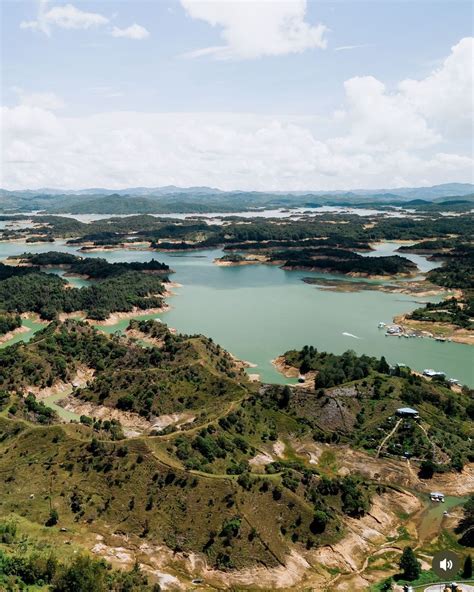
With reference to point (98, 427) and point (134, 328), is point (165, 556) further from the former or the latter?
point (134, 328)

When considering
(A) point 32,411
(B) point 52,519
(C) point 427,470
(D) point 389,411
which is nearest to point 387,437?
(D) point 389,411

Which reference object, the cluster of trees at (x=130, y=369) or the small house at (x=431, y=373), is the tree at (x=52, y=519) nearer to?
the cluster of trees at (x=130, y=369)

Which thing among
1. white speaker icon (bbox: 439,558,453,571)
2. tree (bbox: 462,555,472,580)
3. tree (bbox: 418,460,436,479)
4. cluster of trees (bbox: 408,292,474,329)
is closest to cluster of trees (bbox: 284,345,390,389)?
tree (bbox: 418,460,436,479)

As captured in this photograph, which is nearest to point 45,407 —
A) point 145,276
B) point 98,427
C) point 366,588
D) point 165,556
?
point 98,427

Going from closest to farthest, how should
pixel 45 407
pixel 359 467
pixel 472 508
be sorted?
1. pixel 472 508
2. pixel 359 467
3. pixel 45 407

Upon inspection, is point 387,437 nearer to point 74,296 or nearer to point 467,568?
point 467,568

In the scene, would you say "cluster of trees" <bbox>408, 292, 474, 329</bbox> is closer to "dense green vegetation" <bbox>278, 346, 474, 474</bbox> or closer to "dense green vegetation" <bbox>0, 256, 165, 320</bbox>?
"dense green vegetation" <bbox>278, 346, 474, 474</bbox>
